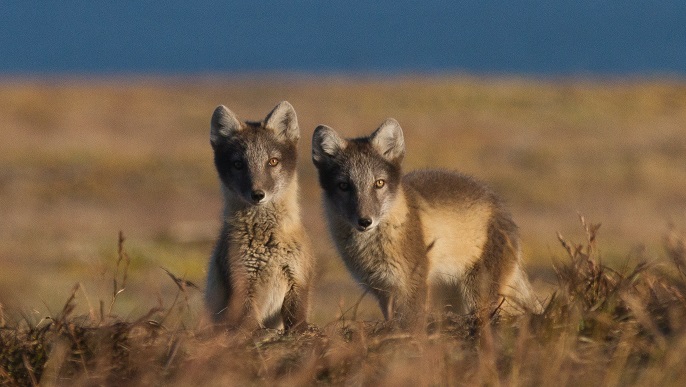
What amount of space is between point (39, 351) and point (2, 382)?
0.24 m

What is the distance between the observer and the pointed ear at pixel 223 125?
747 centimetres

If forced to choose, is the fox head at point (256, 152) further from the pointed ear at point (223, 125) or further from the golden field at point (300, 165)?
the golden field at point (300, 165)

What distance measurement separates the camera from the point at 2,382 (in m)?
5.17

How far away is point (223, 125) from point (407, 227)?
4.76 ft

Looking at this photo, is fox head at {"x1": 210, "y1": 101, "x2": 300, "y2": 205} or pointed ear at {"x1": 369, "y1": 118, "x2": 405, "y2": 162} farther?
pointed ear at {"x1": 369, "y1": 118, "x2": 405, "y2": 162}

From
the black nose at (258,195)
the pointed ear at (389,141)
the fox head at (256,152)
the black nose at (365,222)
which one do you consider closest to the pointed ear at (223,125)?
A: the fox head at (256,152)

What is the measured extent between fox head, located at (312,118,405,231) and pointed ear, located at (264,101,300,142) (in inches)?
A: 6.7

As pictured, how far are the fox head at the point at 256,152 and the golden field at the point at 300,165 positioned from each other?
27.0 inches

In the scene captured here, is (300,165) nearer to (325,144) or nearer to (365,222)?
(325,144)

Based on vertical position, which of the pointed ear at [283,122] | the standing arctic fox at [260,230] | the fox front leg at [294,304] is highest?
the pointed ear at [283,122]

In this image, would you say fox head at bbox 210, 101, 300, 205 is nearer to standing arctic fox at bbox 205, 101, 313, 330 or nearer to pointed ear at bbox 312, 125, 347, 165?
standing arctic fox at bbox 205, 101, 313, 330

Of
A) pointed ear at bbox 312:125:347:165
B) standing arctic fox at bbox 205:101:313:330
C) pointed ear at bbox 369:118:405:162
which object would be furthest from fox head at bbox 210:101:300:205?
pointed ear at bbox 369:118:405:162

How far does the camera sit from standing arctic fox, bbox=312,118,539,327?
7172 millimetres

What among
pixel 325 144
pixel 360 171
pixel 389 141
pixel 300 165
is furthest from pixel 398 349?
pixel 300 165
